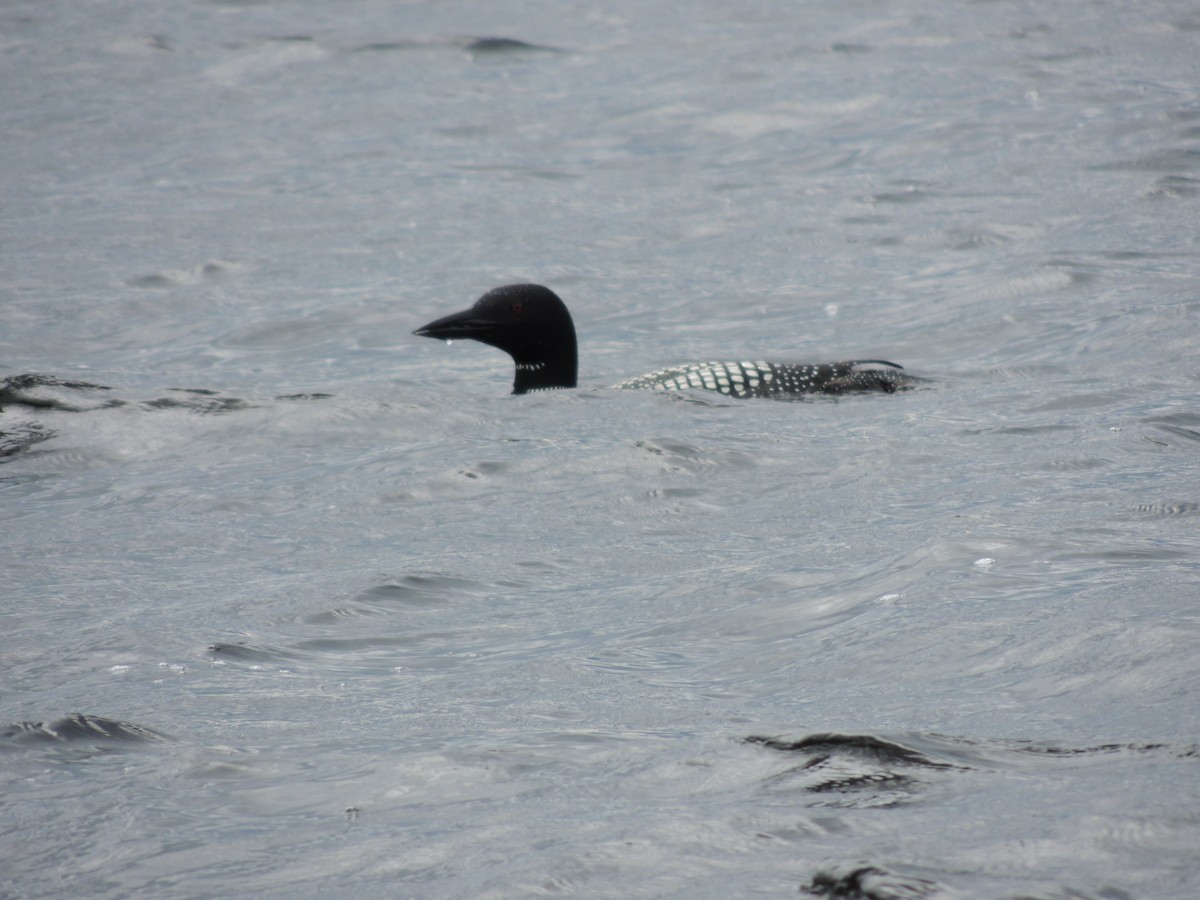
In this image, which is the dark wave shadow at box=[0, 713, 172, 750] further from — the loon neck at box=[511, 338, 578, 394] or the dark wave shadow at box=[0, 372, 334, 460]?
the loon neck at box=[511, 338, 578, 394]

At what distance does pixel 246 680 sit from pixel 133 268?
23.3 ft

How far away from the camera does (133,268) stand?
1015 centimetres

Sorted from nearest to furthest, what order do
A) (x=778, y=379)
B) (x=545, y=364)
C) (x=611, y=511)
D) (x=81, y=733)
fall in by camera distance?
(x=81, y=733) < (x=611, y=511) < (x=778, y=379) < (x=545, y=364)

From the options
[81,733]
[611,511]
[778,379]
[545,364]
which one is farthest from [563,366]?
[81,733]

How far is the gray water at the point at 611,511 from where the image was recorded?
2.63 m

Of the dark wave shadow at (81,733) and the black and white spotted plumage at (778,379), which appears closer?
the dark wave shadow at (81,733)

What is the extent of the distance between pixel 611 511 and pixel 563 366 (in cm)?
222

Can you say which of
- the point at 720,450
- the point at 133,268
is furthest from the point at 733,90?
the point at 720,450

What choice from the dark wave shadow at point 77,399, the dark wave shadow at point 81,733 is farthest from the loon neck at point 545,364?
the dark wave shadow at point 81,733

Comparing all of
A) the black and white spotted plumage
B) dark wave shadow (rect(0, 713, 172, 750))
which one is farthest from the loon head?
dark wave shadow (rect(0, 713, 172, 750))

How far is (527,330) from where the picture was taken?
705 cm

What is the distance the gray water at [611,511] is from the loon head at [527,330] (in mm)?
227

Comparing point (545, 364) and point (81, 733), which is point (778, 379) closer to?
point (545, 364)

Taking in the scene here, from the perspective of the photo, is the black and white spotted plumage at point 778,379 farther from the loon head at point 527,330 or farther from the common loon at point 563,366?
the loon head at point 527,330
